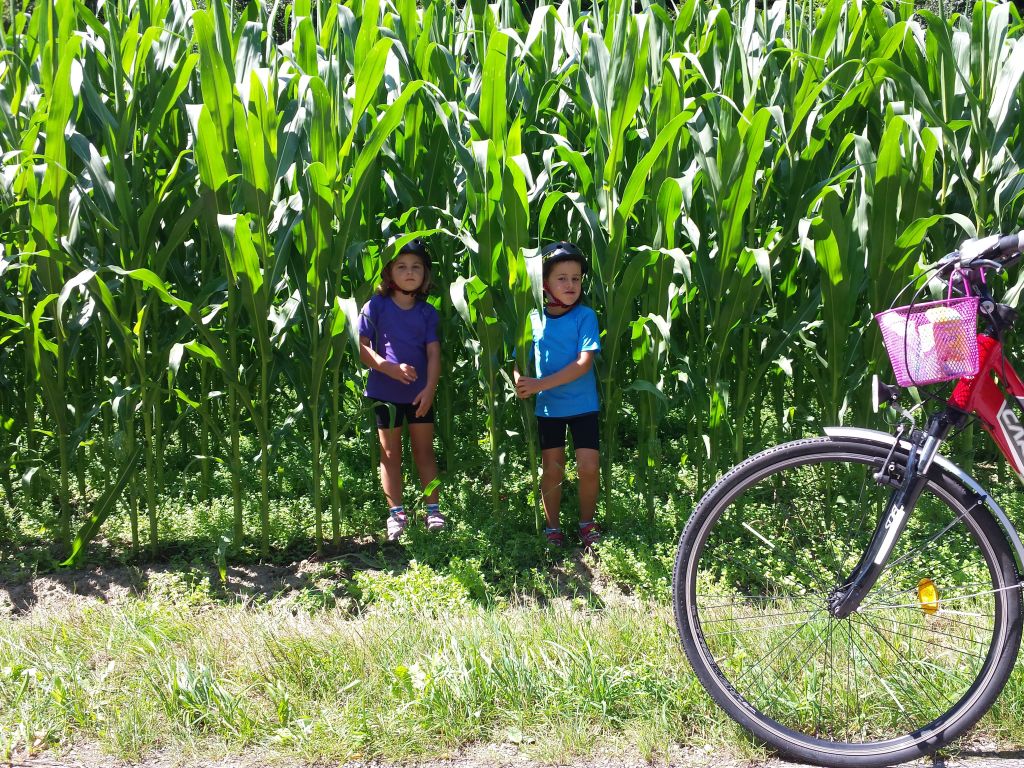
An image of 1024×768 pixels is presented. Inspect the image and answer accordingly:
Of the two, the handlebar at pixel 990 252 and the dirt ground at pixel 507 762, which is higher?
the handlebar at pixel 990 252

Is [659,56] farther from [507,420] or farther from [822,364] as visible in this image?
[507,420]

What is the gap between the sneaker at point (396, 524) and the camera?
13.3ft

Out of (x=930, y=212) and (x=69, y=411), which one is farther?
(x=69, y=411)

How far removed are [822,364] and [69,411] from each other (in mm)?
3390

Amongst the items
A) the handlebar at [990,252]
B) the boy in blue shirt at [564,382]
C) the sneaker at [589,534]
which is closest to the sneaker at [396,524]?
the boy in blue shirt at [564,382]

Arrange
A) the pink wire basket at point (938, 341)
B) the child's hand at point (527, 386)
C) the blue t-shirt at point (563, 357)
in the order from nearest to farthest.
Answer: the pink wire basket at point (938, 341)
the child's hand at point (527, 386)
the blue t-shirt at point (563, 357)

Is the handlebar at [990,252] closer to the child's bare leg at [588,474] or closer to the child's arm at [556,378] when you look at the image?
the child's arm at [556,378]

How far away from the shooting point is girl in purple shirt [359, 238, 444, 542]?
4.03 metres

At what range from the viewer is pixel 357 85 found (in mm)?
3451

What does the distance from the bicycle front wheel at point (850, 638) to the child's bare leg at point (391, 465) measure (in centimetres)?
141

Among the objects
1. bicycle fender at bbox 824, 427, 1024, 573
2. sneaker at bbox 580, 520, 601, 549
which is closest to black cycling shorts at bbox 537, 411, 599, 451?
sneaker at bbox 580, 520, 601, 549

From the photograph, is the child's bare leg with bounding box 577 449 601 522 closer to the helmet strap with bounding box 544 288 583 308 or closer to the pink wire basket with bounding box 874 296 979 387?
the helmet strap with bounding box 544 288 583 308

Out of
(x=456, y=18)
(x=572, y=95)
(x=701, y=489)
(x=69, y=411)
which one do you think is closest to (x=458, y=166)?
(x=572, y=95)

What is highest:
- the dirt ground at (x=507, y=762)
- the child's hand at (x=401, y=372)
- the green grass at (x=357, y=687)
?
the child's hand at (x=401, y=372)
